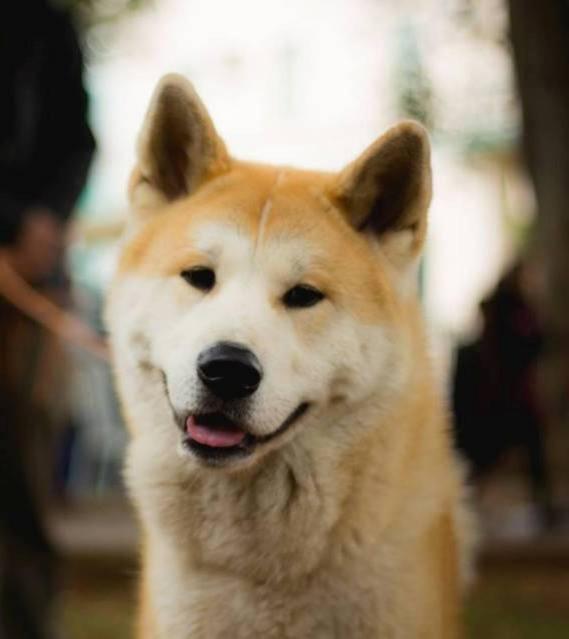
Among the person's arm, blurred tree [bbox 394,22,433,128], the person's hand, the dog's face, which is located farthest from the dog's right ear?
blurred tree [bbox 394,22,433,128]

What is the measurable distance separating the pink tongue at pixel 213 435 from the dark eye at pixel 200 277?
36 centimetres

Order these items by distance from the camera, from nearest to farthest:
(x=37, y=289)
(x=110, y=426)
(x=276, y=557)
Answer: (x=276, y=557)
(x=37, y=289)
(x=110, y=426)

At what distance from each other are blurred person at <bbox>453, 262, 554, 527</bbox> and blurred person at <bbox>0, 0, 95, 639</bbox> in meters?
4.83

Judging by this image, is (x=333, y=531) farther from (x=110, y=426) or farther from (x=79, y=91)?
(x=110, y=426)

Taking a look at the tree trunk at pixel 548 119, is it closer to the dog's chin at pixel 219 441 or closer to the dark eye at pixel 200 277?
the dark eye at pixel 200 277

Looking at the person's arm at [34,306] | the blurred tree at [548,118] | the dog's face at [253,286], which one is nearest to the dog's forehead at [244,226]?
the dog's face at [253,286]

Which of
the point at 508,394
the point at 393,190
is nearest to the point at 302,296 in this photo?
the point at 393,190

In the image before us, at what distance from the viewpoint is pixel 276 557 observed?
3311 millimetres

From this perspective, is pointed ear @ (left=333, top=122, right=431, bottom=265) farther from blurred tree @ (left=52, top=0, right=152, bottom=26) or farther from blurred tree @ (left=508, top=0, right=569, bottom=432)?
blurred tree @ (left=52, top=0, right=152, bottom=26)

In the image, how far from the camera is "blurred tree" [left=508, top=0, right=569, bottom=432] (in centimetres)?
532

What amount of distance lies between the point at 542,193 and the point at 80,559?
175 inches

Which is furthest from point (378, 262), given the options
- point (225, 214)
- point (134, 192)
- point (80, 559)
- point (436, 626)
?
point (80, 559)

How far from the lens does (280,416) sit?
320 centimetres

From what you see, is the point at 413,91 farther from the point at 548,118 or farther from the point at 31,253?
the point at 31,253
